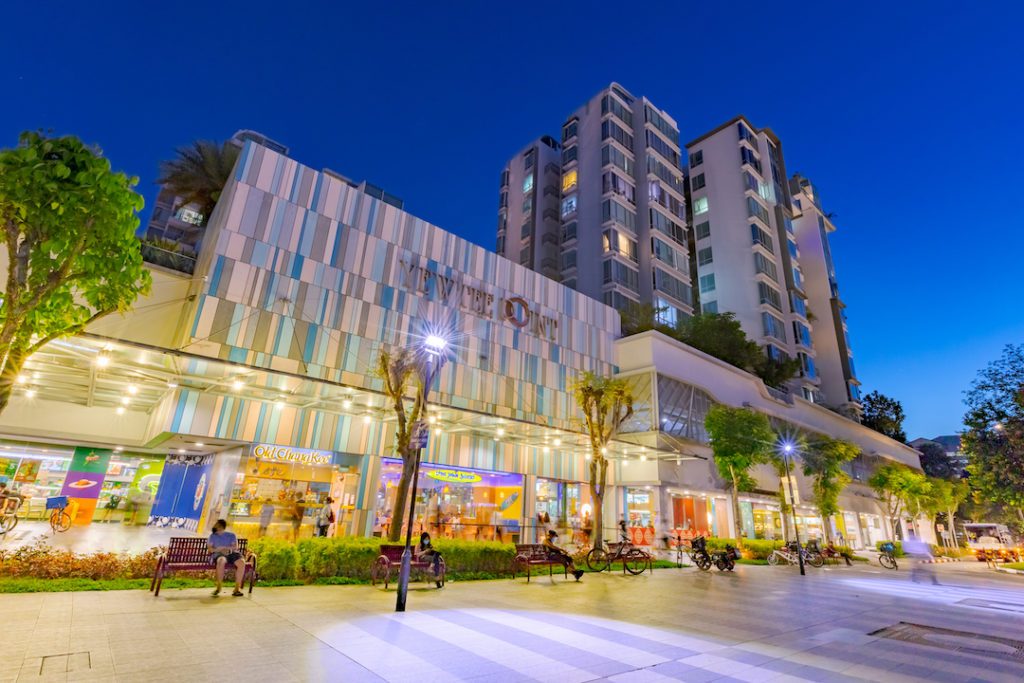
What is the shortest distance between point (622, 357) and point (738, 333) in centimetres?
1546

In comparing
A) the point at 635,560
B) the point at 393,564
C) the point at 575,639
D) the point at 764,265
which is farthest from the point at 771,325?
the point at 575,639

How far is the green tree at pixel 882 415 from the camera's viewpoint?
6172 cm

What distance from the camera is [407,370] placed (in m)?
14.9

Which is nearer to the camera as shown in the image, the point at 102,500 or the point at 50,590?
the point at 50,590

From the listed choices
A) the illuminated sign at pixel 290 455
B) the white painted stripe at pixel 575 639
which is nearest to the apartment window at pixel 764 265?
the illuminated sign at pixel 290 455

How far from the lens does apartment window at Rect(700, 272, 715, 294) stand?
5302cm

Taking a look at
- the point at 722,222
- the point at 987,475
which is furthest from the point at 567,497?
the point at 722,222

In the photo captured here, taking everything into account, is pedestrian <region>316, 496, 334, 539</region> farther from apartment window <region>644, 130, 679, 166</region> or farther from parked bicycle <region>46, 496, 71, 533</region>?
apartment window <region>644, 130, 679, 166</region>

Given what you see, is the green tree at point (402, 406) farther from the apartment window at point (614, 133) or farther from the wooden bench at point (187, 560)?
the apartment window at point (614, 133)

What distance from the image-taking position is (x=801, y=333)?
5272cm

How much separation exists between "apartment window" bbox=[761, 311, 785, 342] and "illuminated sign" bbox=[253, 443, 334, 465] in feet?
141

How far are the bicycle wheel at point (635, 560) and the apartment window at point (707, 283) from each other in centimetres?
4091

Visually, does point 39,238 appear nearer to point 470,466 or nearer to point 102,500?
point 470,466

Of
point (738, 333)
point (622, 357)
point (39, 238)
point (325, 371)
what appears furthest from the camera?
point (738, 333)
